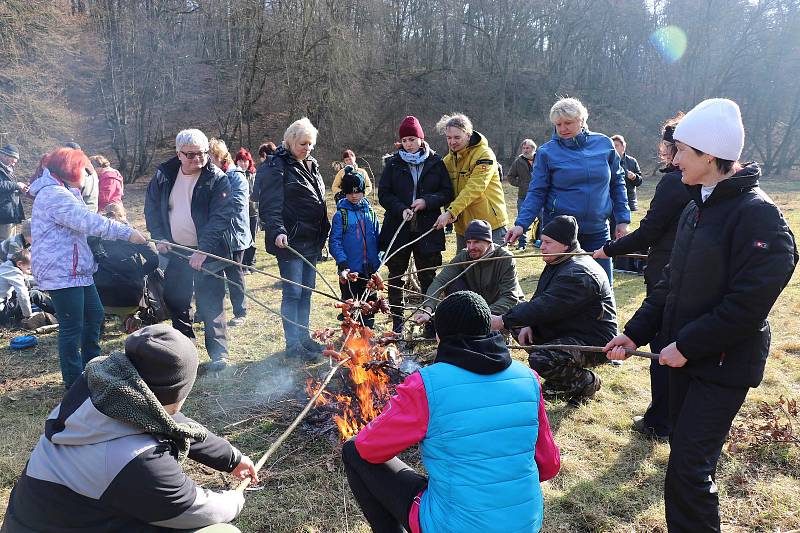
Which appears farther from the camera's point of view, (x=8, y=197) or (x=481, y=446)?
(x=8, y=197)

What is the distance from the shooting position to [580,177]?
15.5 feet

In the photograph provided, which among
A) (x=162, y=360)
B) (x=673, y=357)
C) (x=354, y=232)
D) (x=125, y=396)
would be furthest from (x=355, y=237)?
(x=125, y=396)

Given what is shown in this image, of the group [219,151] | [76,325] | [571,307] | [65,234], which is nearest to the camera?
[571,307]

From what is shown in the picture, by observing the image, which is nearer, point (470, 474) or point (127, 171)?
point (470, 474)

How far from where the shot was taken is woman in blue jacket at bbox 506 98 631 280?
4.70 metres

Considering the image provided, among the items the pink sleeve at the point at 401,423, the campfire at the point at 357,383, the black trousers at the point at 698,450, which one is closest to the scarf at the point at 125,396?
the pink sleeve at the point at 401,423

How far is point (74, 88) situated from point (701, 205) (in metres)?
20.6

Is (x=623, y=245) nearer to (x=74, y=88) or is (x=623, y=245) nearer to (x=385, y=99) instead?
(x=74, y=88)

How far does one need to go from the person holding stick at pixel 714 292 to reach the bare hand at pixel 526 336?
150 centimetres

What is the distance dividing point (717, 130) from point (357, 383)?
2603 mm

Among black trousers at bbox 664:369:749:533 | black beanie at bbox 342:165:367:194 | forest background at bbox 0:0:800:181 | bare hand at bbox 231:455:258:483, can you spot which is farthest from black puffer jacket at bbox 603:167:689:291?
forest background at bbox 0:0:800:181

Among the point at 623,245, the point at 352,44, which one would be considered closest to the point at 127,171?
the point at 352,44

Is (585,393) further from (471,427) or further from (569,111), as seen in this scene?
(471,427)

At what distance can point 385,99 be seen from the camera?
24.0m
